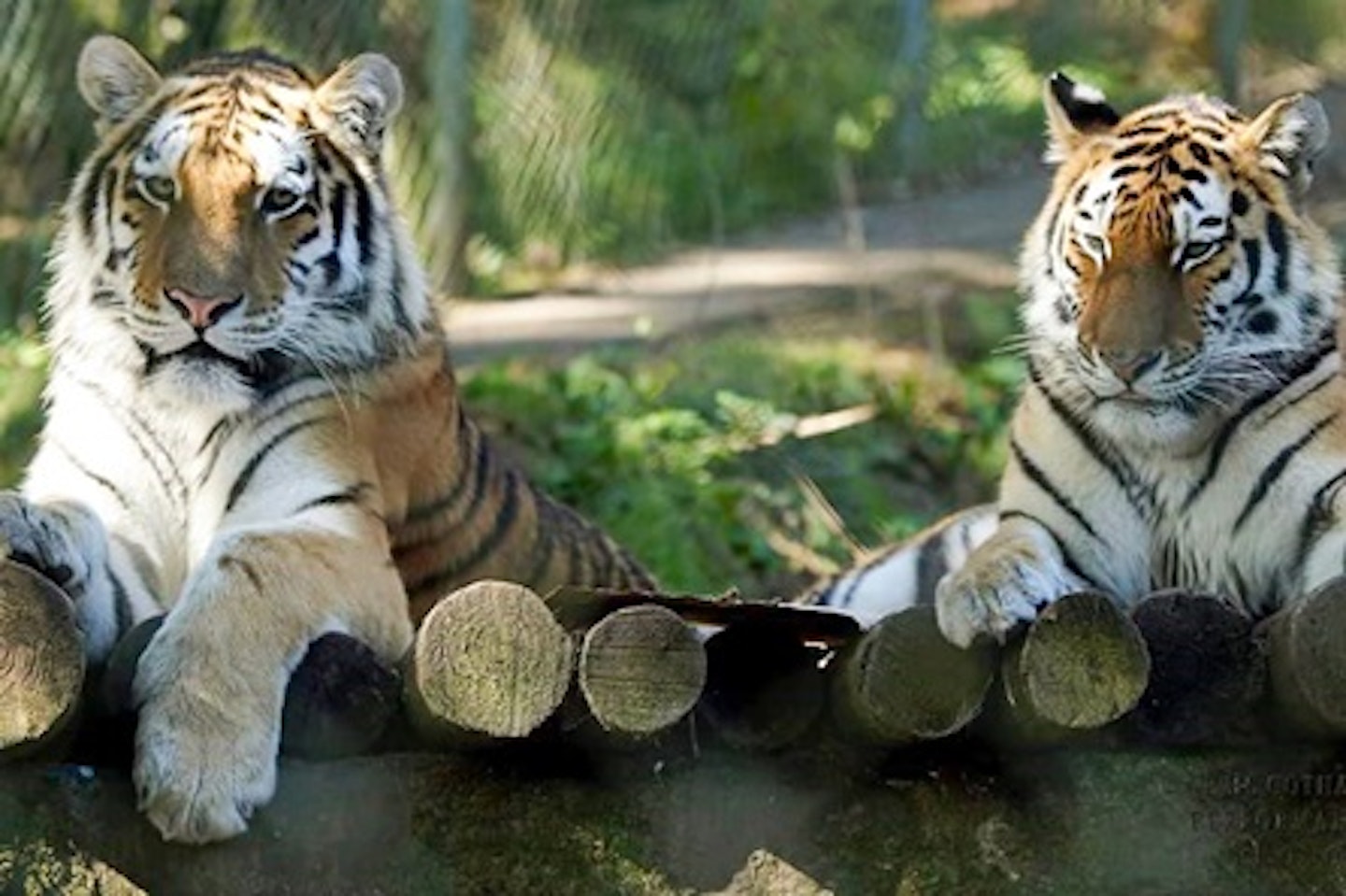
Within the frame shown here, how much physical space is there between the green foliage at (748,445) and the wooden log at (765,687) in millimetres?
3423

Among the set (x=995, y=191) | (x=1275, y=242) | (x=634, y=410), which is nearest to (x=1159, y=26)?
(x=995, y=191)

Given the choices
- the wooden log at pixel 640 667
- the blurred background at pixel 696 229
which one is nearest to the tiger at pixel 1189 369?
the wooden log at pixel 640 667

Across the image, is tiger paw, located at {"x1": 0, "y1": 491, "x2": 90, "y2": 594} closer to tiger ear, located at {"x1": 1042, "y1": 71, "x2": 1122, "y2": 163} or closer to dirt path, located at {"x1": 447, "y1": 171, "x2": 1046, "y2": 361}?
tiger ear, located at {"x1": 1042, "y1": 71, "x2": 1122, "y2": 163}

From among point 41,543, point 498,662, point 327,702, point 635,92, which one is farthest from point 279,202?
point 635,92

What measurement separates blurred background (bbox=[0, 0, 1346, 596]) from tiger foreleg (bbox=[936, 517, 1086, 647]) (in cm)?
329

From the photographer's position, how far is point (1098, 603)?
10.6 feet

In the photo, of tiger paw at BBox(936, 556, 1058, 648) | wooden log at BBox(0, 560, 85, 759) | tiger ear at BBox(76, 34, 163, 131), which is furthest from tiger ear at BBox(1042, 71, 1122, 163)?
wooden log at BBox(0, 560, 85, 759)

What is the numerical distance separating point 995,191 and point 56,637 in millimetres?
7498

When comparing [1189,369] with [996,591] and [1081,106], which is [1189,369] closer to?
[1081,106]

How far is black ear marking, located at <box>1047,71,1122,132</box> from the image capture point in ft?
14.3

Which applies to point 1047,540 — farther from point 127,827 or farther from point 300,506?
point 127,827

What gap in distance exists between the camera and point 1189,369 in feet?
12.9

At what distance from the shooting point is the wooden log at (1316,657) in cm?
331

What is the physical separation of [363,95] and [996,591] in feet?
4.55
